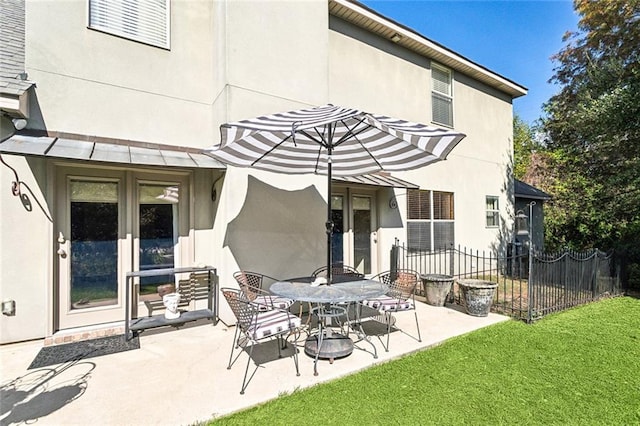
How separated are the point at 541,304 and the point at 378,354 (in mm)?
4284

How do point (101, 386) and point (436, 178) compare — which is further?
point (436, 178)

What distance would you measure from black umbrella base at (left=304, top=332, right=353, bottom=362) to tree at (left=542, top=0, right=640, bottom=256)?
371 inches

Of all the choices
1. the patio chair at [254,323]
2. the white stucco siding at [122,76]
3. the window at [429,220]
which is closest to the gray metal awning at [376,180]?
the window at [429,220]

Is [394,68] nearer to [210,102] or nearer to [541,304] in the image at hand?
[210,102]

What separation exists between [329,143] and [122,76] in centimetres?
410

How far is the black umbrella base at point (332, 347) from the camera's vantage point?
14.9 feet

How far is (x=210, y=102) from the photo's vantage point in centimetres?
→ 678

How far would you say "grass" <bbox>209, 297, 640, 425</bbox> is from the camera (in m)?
3.29

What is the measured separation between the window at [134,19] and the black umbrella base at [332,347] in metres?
6.07

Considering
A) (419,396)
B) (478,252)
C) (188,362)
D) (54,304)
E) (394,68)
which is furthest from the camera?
(478,252)

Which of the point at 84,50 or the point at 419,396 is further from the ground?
the point at 84,50

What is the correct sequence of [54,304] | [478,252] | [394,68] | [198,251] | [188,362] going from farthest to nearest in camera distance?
[478,252] → [394,68] → [198,251] → [54,304] → [188,362]

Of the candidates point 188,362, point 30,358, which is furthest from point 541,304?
point 30,358

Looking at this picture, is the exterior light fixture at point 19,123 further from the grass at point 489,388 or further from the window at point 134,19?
the grass at point 489,388
